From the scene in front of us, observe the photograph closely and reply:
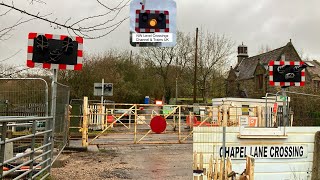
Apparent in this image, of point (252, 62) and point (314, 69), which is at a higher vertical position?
point (252, 62)

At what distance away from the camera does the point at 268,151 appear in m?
5.34

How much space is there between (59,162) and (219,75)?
38303 mm

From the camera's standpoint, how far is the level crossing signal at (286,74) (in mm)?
7262

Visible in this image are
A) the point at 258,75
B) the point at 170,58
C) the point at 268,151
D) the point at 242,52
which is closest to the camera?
the point at 268,151

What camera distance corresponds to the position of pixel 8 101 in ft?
26.1

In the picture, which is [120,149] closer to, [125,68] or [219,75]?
[125,68]

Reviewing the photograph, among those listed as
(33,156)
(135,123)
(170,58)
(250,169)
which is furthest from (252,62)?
(250,169)

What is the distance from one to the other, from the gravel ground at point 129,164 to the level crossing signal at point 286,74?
271 cm

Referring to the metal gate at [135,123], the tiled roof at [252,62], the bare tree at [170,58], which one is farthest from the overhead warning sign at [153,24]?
the tiled roof at [252,62]

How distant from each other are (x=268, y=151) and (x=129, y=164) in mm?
5125

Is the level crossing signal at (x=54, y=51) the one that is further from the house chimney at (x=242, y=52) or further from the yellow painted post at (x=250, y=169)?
the house chimney at (x=242, y=52)

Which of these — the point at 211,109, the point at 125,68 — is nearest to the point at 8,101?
the point at 211,109

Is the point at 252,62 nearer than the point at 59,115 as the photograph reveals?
No

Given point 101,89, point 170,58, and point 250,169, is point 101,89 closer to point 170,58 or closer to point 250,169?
point 250,169
